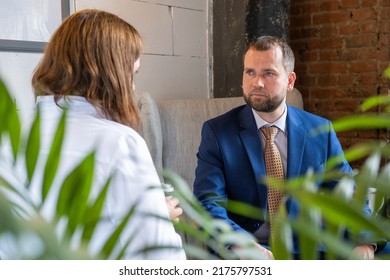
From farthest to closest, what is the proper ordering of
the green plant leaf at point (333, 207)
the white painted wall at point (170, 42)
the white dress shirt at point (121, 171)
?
the white painted wall at point (170, 42), the white dress shirt at point (121, 171), the green plant leaf at point (333, 207)

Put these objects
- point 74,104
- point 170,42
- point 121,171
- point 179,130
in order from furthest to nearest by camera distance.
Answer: point 170,42, point 179,130, point 74,104, point 121,171

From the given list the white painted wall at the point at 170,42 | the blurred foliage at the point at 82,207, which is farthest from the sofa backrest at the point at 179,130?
the blurred foliage at the point at 82,207

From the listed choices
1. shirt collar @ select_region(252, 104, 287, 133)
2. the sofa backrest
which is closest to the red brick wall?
the sofa backrest

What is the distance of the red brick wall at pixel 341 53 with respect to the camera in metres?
3.70

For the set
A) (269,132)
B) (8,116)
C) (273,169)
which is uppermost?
(8,116)

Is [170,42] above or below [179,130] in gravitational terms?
above

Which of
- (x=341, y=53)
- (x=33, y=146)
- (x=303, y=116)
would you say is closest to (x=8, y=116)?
(x=33, y=146)

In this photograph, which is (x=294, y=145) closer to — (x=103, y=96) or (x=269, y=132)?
(x=269, y=132)

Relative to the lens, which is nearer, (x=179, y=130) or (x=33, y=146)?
(x=33, y=146)

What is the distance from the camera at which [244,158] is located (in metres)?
2.20

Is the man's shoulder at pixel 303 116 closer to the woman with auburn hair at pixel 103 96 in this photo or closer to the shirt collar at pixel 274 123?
the shirt collar at pixel 274 123

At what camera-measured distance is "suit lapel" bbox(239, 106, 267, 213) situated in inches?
85.5

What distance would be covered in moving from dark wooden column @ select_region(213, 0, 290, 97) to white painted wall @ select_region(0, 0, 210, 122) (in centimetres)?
7
